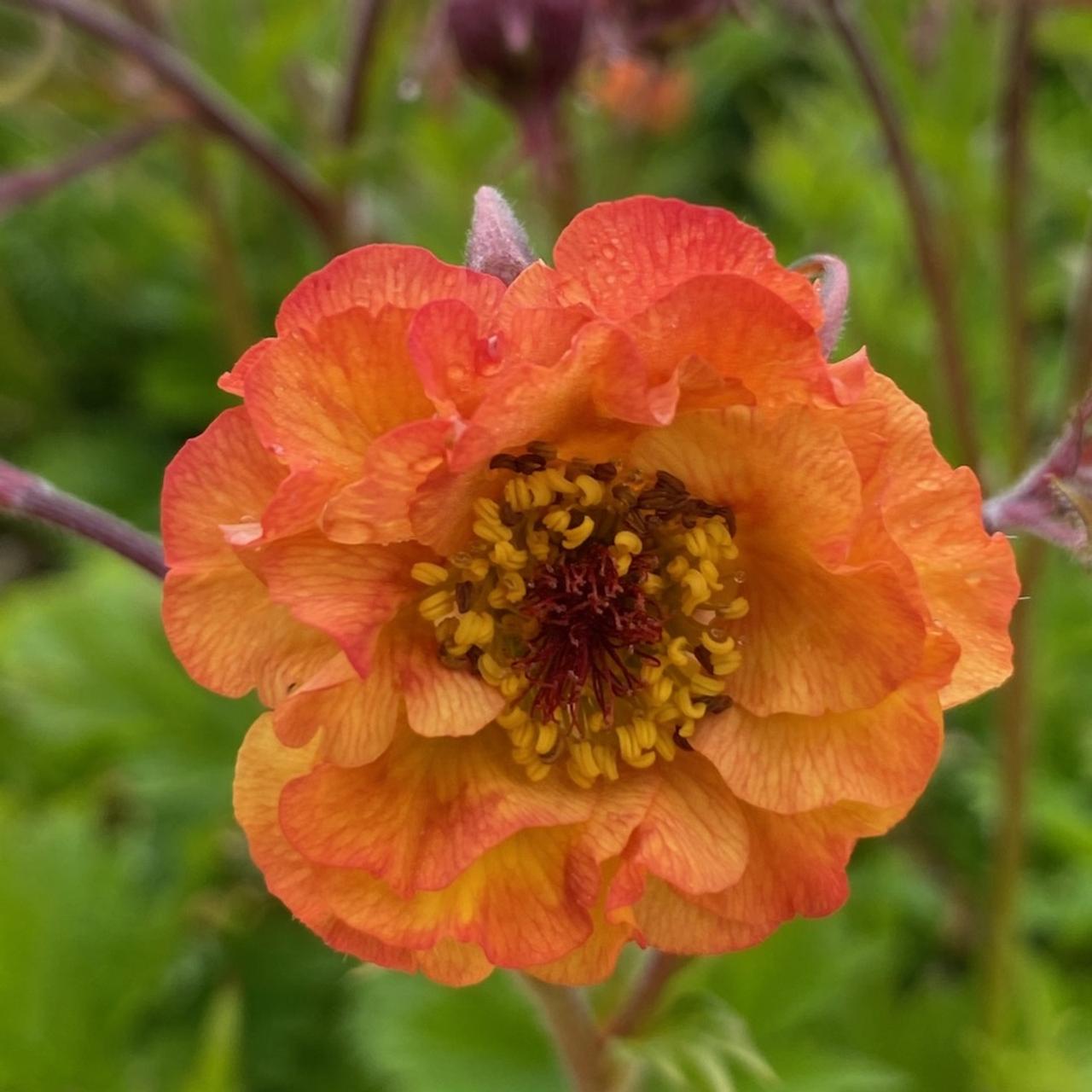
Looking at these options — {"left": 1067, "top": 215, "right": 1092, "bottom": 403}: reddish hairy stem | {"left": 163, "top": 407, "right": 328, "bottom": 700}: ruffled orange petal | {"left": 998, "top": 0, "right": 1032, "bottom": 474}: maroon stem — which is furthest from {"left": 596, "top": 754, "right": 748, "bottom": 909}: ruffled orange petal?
{"left": 998, "top": 0, "right": 1032, "bottom": 474}: maroon stem

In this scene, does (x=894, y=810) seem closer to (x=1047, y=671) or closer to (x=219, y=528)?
(x=219, y=528)

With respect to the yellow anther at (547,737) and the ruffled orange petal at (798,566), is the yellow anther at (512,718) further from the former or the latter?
the ruffled orange petal at (798,566)

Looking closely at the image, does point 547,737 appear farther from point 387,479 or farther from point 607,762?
point 387,479

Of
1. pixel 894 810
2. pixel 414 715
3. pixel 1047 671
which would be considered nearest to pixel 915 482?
pixel 894 810

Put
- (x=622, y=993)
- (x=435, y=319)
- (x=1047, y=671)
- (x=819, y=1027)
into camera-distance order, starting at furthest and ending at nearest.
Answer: (x=1047, y=671) < (x=819, y=1027) < (x=622, y=993) < (x=435, y=319)

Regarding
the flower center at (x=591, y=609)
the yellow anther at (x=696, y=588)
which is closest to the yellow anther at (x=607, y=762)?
the flower center at (x=591, y=609)

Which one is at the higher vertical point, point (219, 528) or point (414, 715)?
point (219, 528)
